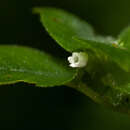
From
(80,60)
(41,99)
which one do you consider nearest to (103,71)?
(80,60)

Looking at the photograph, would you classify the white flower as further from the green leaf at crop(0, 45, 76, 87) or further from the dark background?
the dark background

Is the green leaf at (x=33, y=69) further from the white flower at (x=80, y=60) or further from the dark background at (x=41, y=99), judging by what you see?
the dark background at (x=41, y=99)

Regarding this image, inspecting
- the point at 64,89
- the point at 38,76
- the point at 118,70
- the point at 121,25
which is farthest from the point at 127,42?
the point at 121,25

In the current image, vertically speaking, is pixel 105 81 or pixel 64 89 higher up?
pixel 105 81

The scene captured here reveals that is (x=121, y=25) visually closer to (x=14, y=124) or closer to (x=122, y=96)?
(x=14, y=124)

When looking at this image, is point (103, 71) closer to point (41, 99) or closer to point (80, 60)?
point (80, 60)

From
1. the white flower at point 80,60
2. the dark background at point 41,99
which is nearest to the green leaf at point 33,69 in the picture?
the white flower at point 80,60
